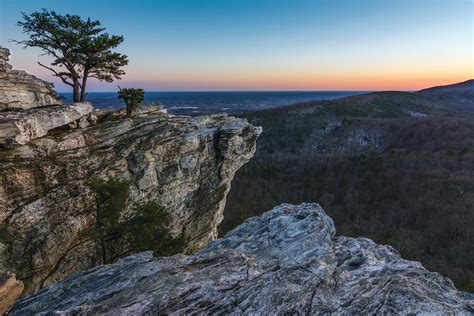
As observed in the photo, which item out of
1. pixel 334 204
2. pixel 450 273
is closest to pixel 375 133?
pixel 334 204

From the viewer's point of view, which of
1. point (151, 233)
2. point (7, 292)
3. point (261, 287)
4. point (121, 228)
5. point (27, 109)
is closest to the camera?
point (7, 292)

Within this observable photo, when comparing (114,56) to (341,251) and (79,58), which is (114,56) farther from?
(341,251)

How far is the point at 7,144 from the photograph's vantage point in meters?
18.0

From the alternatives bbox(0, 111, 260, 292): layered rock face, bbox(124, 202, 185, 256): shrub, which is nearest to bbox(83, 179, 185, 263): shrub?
bbox(124, 202, 185, 256): shrub

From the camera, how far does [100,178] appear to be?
21.6 meters

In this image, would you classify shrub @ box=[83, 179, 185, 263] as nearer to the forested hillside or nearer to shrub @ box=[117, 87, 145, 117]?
shrub @ box=[117, 87, 145, 117]

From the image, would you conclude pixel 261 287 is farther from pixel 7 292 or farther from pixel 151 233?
pixel 151 233

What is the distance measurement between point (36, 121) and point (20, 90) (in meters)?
3.19

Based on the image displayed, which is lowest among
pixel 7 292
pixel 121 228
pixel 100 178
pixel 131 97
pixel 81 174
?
pixel 121 228

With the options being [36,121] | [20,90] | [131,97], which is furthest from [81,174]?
[131,97]

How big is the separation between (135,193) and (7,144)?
8.60m

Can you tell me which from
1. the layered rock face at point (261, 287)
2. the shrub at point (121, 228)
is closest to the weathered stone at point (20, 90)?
the shrub at point (121, 228)

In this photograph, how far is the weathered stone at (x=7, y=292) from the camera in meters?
11.4

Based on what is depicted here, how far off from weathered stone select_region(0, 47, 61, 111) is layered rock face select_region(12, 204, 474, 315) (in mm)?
12801
